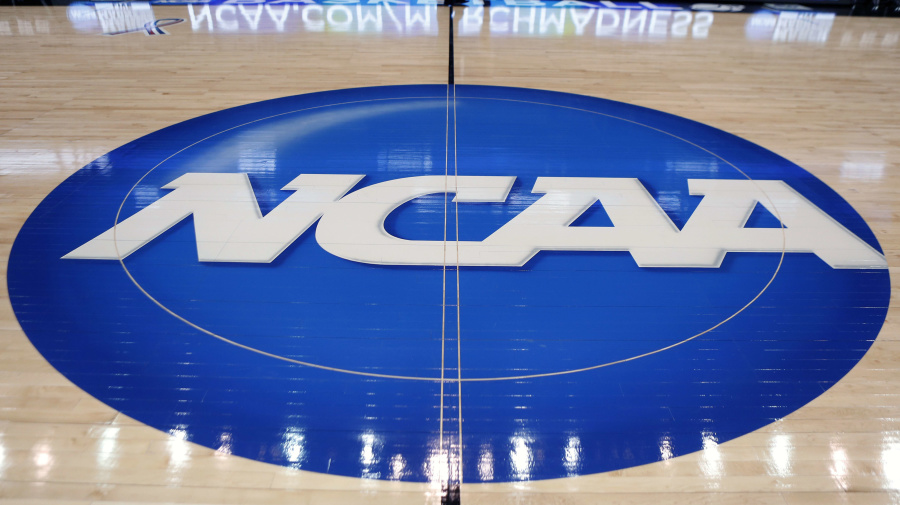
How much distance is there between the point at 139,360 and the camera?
233 cm

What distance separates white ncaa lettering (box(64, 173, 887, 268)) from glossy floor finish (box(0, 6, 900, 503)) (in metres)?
0.25

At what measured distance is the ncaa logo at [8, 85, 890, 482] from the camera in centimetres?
210

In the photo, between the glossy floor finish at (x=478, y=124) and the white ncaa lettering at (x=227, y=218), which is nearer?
the glossy floor finish at (x=478, y=124)

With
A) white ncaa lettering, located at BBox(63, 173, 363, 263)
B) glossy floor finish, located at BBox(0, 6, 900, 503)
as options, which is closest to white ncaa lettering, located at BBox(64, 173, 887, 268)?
white ncaa lettering, located at BBox(63, 173, 363, 263)

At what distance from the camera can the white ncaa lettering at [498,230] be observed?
3.01 meters

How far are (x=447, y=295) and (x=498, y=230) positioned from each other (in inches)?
25.4

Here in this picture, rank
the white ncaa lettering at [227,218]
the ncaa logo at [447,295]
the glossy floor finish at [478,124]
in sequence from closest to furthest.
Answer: the glossy floor finish at [478,124] → the ncaa logo at [447,295] → the white ncaa lettering at [227,218]

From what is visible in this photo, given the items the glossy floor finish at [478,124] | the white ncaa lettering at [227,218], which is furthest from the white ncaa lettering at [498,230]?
the glossy floor finish at [478,124]

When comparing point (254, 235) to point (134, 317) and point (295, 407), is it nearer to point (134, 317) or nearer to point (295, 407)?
point (134, 317)

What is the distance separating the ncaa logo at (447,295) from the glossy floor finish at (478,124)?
68 millimetres

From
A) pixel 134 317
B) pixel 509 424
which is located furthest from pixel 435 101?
pixel 509 424

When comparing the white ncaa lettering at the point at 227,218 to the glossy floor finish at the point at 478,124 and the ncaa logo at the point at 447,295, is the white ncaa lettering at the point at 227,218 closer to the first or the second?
the ncaa logo at the point at 447,295

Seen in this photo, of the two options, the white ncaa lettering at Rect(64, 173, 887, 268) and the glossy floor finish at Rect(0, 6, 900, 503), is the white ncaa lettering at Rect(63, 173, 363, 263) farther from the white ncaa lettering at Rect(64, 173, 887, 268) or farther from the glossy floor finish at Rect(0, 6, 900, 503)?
the glossy floor finish at Rect(0, 6, 900, 503)

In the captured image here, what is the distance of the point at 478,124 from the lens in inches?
181
